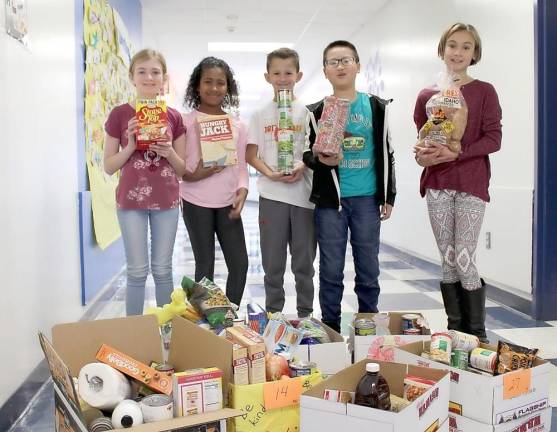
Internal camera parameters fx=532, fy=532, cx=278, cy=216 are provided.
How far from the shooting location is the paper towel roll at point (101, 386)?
125 centimetres

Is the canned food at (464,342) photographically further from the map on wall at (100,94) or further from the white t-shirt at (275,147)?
the map on wall at (100,94)

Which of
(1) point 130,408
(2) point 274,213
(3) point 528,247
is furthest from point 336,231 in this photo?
(3) point 528,247

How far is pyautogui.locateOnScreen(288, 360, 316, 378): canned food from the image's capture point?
140 cm

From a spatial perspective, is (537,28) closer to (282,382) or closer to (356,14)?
(282,382)

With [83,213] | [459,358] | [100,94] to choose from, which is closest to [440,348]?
[459,358]

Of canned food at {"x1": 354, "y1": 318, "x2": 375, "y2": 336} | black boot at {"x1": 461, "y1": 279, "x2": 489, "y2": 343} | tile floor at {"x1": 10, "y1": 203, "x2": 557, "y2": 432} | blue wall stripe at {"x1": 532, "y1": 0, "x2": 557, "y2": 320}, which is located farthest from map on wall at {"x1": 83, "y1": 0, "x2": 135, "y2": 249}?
blue wall stripe at {"x1": 532, "y1": 0, "x2": 557, "y2": 320}

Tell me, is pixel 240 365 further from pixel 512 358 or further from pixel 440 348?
pixel 512 358

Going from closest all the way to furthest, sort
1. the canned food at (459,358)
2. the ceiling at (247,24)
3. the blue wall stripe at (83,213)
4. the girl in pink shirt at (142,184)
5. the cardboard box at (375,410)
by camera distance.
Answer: the cardboard box at (375,410) < the canned food at (459,358) < the girl in pink shirt at (142,184) < the blue wall stripe at (83,213) < the ceiling at (247,24)

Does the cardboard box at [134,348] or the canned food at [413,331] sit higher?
the cardboard box at [134,348]

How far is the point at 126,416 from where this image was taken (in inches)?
Result: 46.6

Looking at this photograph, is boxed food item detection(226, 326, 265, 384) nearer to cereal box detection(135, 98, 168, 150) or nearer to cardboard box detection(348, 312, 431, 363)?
cardboard box detection(348, 312, 431, 363)

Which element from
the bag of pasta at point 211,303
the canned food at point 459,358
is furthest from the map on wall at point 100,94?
the canned food at point 459,358

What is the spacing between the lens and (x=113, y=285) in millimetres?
3641

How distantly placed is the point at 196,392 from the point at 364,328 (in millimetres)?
702
